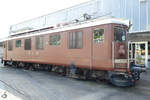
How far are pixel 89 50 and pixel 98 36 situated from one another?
82cm

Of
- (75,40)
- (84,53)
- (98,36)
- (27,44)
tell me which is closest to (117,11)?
(75,40)

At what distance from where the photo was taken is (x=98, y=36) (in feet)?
23.5

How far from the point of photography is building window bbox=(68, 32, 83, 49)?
7.95 metres

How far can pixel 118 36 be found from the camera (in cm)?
704

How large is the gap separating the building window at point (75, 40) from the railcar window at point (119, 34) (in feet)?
5.90

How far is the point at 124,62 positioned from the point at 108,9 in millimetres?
9716

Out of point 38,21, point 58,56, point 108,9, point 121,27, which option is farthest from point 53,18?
point 121,27

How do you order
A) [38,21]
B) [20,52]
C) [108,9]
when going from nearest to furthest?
[20,52], [108,9], [38,21]

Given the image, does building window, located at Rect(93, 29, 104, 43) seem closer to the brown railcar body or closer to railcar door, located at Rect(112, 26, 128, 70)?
the brown railcar body

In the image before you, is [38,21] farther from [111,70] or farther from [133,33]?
[111,70]

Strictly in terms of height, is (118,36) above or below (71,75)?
above

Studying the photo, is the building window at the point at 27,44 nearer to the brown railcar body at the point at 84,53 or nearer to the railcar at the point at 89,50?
the brown railcar body at the point at 84,53

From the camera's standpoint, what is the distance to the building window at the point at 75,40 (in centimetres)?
795

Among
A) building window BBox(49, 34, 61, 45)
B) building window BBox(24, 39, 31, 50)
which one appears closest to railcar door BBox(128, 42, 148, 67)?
building window BBox(49, 34, 61, 45)
